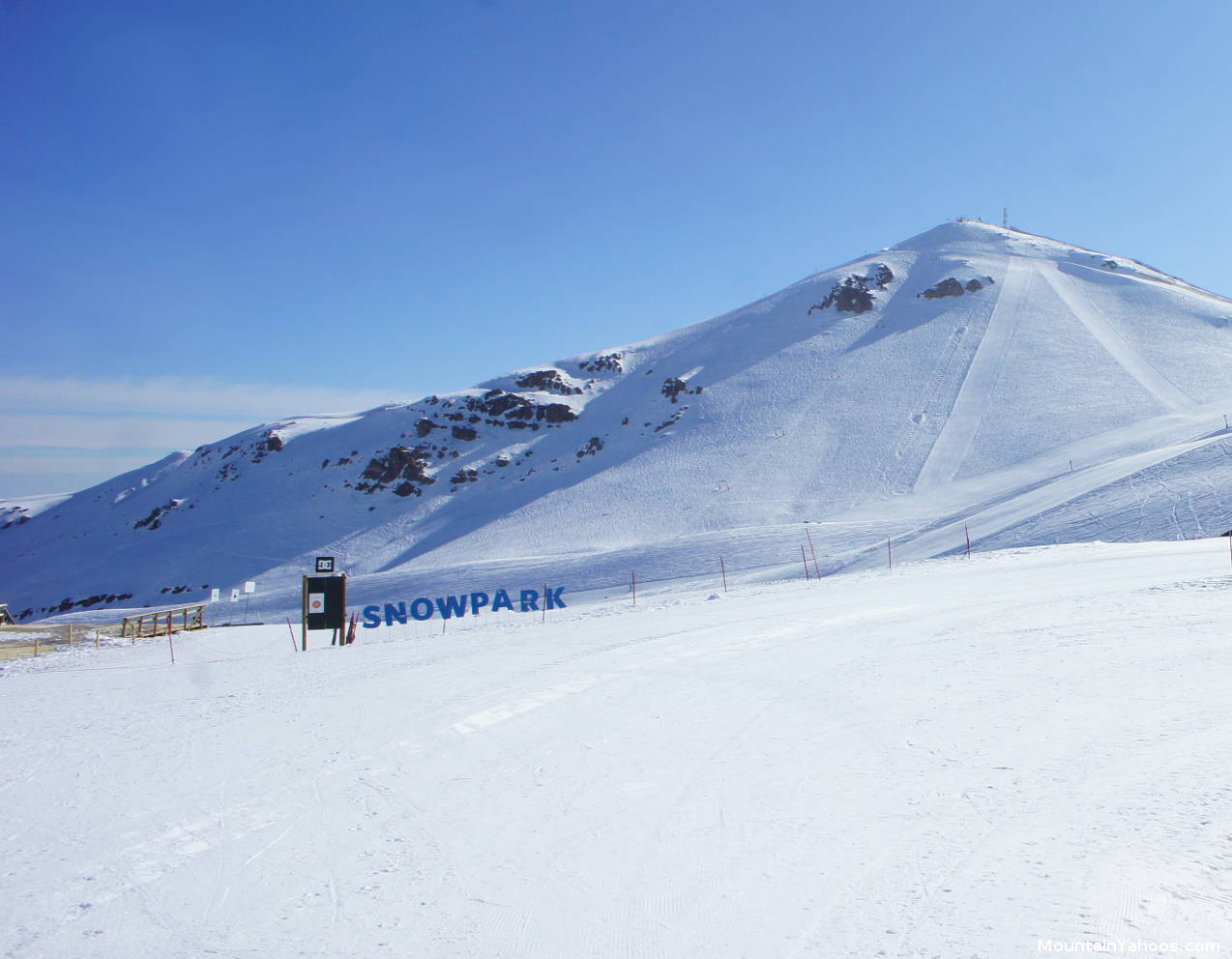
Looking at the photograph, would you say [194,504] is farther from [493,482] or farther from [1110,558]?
[1110,558]

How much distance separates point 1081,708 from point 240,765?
794cm

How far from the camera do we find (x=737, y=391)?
81.9 meters

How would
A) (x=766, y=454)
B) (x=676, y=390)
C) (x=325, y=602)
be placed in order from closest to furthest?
(x=325, y=602) < (x=766, y=454) < (x=676, y=390)

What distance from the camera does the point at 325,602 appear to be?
19.8 meters

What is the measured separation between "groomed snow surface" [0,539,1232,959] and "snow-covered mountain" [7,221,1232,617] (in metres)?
22.1

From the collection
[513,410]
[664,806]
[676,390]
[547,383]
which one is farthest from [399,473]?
[664,806]

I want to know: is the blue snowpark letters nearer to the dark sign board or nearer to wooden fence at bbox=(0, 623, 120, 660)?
the dark sign board

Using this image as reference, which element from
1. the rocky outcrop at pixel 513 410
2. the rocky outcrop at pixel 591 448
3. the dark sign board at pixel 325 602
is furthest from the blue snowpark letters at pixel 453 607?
the rocky outcrop at pixel 513 410

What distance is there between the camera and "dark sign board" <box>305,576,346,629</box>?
19.7 metres

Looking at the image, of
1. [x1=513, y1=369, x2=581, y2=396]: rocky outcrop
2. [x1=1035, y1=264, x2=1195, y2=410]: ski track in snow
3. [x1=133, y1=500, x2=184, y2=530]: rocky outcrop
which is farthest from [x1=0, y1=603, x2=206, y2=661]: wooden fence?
[x1=513, y1=369, x2=581, y2=396]: rocky outcrop

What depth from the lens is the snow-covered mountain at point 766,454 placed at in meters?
38.6

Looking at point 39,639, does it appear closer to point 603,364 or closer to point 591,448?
point 591,448

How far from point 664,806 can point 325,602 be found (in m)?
16.1

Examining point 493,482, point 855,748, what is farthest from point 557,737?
point 493,482
